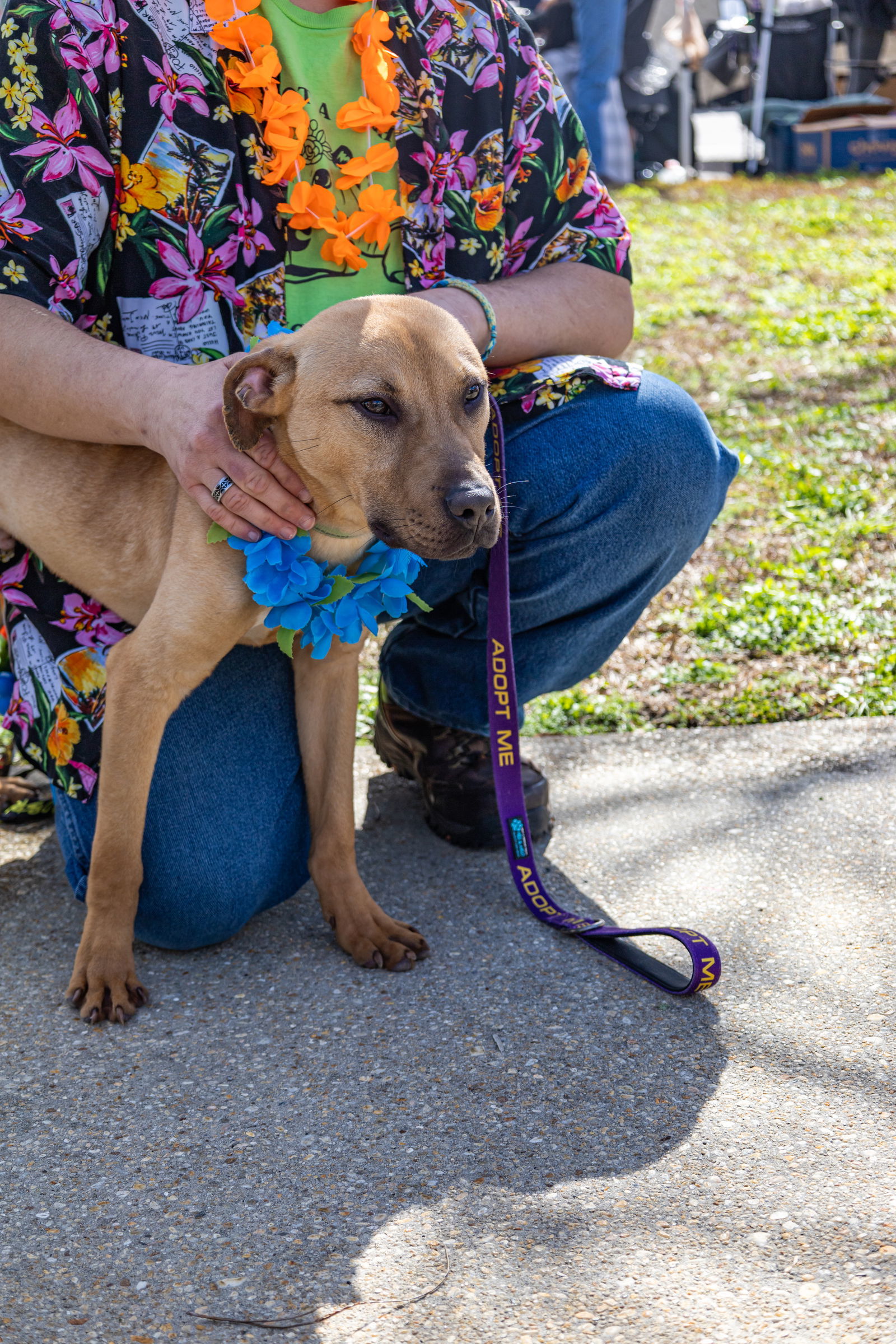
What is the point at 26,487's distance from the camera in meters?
2.74

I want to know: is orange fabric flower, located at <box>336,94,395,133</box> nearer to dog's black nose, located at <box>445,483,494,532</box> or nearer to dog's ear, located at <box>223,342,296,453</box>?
dog's ear, located at <box>223,342,296,453</box>

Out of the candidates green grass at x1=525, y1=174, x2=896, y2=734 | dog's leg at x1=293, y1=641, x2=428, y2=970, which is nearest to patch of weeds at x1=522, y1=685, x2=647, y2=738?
green grass at x1=525, y1=174, x2=896, y2=734

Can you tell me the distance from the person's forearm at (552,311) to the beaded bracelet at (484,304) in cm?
1

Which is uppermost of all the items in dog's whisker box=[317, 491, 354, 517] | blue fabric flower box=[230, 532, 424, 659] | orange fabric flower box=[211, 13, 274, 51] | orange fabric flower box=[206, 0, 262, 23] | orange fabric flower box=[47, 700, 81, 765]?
orange fabric flower box=[206, 0, 262, 23]

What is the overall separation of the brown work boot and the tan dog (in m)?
0.41

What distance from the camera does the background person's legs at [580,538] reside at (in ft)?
9.45

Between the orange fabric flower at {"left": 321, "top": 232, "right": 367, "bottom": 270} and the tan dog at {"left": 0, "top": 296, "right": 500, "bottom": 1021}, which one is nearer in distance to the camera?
the tan dog at {"left": 0, "top": 296, "right": 500, "bottom": 1021}

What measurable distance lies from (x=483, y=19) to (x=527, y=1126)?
7.81 feet

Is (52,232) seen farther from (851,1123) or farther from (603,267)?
(851,1123)

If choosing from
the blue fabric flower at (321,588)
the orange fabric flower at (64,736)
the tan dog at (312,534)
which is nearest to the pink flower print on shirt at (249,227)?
the tan dog at (312,534)

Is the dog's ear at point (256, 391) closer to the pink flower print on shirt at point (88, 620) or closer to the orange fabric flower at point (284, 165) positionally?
the orange fabric flower at point (284, 165)

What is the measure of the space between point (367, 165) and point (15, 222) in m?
0.74

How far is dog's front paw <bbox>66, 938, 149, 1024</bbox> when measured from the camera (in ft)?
7.79

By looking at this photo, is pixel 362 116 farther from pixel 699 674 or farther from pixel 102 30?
pixel 699 674
